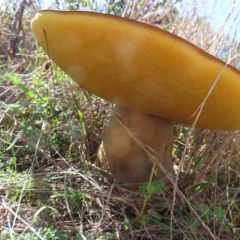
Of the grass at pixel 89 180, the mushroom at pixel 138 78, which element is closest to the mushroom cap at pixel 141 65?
the mushroom at pixel 138 78

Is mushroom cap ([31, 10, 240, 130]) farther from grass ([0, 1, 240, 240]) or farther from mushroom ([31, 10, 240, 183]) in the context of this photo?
grass ([0, 1, 240, 240])

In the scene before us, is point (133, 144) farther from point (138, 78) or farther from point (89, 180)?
point (138, 78)

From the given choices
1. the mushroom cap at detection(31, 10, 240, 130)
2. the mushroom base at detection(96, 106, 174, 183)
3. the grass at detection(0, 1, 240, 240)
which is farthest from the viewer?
the mushroom base at detection(96, 106, 174, 183)

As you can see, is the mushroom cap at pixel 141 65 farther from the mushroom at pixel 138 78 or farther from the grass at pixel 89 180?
the grass at pixel 89 180

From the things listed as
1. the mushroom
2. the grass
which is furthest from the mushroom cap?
the grass

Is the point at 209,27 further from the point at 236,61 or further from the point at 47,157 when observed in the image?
the point at 47,157

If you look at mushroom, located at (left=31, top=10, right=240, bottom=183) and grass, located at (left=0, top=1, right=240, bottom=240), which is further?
grass, located at (left=0, top=1, right=240, bottom=240)

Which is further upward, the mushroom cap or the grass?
the mushroom cap

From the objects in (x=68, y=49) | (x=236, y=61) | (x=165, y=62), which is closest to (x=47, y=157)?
(x=68, y=49)

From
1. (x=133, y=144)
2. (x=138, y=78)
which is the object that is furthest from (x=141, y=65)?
(x=133, y=144)
